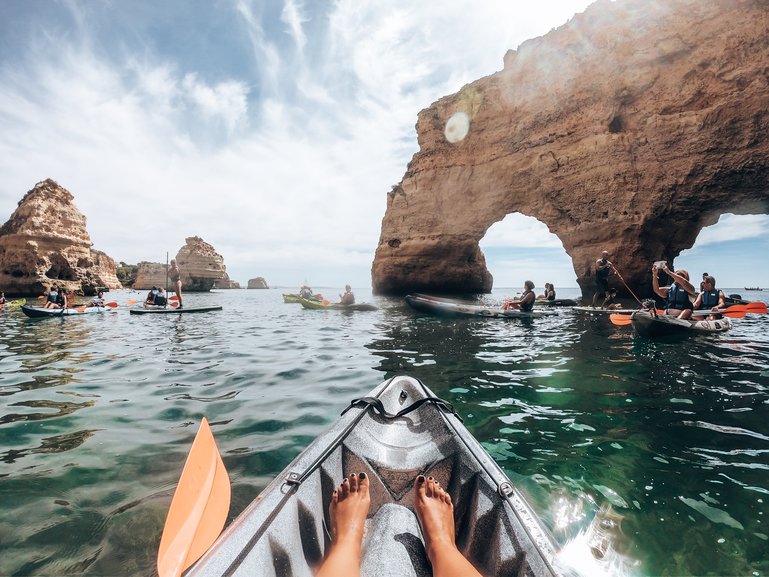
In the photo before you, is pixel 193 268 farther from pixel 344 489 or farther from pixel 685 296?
pixel 344 489

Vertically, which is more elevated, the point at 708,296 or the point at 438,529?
the point at 708,296

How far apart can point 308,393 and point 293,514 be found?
10.7 ft

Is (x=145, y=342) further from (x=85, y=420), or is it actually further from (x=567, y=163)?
(x=567, y=163)

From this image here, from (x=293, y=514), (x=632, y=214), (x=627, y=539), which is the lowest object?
(x=627, y=539)

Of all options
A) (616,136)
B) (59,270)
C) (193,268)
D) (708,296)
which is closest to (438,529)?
(708,296)

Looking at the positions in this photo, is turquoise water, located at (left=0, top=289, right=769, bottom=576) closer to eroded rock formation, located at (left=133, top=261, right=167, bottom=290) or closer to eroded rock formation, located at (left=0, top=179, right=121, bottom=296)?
eroded rock formation, located at (left=0, top=179, right=121, bottom=296)

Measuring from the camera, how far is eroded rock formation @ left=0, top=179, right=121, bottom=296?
30.8 metres

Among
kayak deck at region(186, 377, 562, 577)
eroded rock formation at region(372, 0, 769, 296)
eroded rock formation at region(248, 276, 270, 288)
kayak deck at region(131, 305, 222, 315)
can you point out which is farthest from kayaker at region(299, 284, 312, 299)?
eroded rock formation at region(248, 276, 270, 288)

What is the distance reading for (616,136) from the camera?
19.4 m

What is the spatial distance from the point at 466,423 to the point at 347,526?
7.18 ft

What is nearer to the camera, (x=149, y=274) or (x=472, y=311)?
(x=472, y=311)

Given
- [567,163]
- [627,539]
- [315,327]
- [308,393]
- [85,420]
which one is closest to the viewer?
[627,539]

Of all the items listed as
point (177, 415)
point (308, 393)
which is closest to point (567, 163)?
point (308, 393)

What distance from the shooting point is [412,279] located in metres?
32.0
